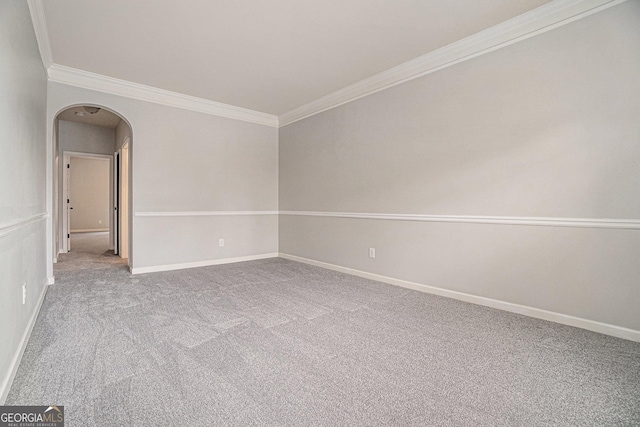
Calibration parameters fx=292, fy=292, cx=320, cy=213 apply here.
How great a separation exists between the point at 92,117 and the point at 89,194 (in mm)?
5348

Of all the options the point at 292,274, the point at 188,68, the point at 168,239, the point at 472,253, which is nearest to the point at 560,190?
the point at 472,253

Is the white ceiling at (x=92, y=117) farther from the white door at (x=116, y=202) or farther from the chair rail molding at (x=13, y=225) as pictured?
the chair rail molding at (x=13, y=225)

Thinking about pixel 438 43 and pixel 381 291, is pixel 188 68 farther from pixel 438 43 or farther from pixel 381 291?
pixel 381 291

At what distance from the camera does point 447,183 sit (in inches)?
121

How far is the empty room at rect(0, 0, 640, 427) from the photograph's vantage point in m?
1.54

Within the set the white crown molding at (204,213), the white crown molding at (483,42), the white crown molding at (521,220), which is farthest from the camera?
the white crown molding at (204,213)

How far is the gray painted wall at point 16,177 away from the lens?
1500 millimetres

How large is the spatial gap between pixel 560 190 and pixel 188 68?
402 cm

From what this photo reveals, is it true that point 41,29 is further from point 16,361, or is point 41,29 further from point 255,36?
point 16,361

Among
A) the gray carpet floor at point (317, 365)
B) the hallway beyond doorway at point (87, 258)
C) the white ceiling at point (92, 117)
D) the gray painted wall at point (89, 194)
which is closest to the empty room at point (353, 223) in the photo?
the gray carpet floor at point (317, 365)

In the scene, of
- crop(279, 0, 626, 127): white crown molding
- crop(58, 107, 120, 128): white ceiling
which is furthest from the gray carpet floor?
crop(58, 107, 120, 128): white ceiling

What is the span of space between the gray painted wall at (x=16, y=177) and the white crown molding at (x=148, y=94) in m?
1.25

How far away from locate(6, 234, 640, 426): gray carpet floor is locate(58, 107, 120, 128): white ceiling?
3738 millimetres

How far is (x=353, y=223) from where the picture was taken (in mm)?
4113
